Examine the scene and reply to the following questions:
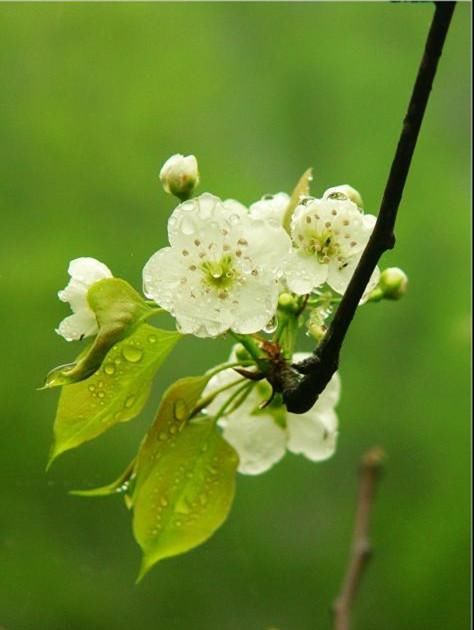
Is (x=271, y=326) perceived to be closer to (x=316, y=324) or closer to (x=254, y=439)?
(x=316, y=324)

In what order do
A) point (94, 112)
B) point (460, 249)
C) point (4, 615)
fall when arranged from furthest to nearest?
point (460, 249)
point (94, 112)
point (4, 615)

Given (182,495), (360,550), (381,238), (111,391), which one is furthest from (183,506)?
(360,550)

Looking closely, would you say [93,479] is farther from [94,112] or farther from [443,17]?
[443,17]

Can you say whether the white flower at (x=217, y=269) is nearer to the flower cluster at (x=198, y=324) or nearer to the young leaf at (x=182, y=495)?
the flower cluster at (x=198, y=324)

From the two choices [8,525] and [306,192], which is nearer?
[306,192]

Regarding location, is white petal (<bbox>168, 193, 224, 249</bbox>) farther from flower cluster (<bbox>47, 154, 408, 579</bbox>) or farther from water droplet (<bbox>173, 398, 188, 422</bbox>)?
water droplet (<bbox>173, 398, 188, 422</bbox>)

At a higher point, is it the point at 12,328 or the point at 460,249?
the point at 460,249

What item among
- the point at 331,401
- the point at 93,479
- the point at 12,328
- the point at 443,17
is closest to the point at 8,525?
the point at 93,479
